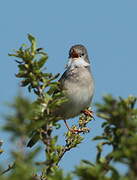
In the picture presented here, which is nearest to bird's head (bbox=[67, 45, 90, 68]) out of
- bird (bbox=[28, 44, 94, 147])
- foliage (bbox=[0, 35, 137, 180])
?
bird (bbox=[28, 44, 94, 147])

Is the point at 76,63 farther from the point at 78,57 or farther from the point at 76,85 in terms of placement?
the point at 76,85

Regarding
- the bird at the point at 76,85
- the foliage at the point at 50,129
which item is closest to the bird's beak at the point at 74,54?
the bird at the point at 76,85

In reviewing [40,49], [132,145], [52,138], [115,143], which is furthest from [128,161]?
[40,49]

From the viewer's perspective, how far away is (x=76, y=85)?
309 inches

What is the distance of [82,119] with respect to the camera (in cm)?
576

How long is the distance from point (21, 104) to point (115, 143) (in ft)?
3.28

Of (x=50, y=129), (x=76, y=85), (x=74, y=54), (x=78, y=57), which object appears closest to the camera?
(x=50, y=129)

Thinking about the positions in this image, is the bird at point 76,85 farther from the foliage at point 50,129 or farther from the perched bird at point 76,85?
the foliage at point 50,129

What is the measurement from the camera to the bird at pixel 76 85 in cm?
772

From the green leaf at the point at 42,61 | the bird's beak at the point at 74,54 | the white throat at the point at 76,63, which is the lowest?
the white throat at the point at 76,63

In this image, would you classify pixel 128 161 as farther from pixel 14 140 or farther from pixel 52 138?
pixel 52 138

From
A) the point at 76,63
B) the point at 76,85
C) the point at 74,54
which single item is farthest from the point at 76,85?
the point at 74,54

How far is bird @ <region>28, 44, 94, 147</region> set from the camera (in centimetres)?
772

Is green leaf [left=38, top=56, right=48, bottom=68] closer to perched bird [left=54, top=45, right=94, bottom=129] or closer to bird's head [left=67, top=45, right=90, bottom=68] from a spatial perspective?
perched bird [left=54, top=45, right=94, bottom=129]
